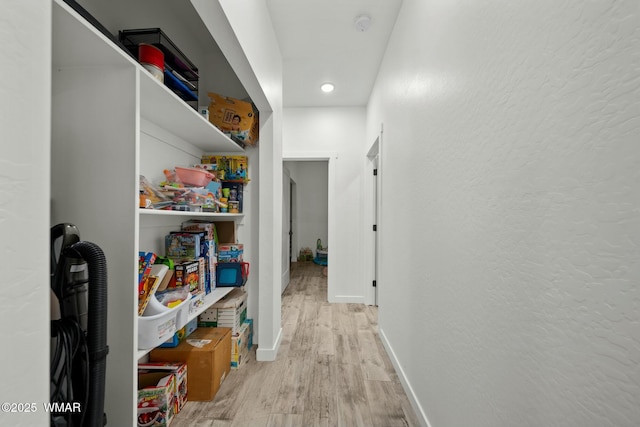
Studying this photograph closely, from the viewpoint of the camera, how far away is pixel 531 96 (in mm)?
772

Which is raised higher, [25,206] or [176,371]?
[25,206]

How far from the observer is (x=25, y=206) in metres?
0.51

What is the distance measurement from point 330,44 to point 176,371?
2.76 meters

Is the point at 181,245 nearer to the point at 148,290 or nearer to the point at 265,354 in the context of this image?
the point at 148,290

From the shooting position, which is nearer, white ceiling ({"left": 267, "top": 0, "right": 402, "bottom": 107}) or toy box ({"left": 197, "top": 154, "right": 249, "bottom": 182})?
white ceiling ({"left": 267, "top": 0, "right": 402, "bottom": 107})

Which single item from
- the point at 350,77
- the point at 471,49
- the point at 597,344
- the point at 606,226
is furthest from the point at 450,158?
the point at 350,77

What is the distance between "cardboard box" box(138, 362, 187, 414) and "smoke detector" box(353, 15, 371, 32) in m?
2.72

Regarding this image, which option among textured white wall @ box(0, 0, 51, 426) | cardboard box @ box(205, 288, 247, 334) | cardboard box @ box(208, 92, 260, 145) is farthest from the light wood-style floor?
cardboard box @ box(208, 92, 260, 145)

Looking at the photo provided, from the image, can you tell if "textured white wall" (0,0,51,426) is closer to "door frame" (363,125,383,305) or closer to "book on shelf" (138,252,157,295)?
"book on shelf" (138,252,157,295)

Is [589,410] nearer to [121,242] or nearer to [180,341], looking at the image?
[121,242]

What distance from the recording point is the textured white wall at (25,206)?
1.56 ft

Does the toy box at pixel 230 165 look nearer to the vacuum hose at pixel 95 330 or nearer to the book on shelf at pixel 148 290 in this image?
the book on shelf at pixel 148 290

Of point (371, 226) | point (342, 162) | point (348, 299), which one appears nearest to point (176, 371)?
point (348, 299)

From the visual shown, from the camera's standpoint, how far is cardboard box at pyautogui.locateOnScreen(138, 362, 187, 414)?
5.51 ft
